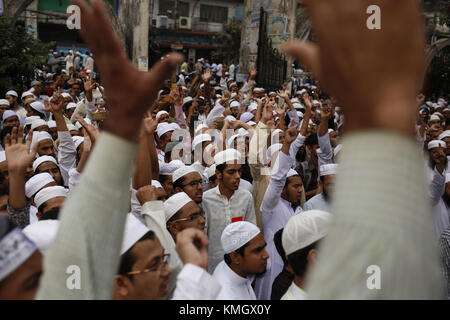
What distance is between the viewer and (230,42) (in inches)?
1134

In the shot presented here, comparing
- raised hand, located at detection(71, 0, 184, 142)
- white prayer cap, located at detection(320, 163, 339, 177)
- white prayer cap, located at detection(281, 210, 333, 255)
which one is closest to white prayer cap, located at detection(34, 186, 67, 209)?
white prayer cap, located at detection(281, 210, 333, 255)

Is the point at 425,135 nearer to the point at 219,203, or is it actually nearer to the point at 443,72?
the point at 219,203

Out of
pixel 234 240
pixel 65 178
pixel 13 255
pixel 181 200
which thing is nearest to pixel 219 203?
pixel 181 200

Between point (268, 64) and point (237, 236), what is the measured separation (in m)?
10.1

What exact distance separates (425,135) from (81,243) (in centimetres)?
769

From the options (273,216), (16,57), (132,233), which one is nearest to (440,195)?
(273,216)

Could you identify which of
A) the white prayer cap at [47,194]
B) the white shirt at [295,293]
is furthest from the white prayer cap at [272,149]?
the white shirt at [295,293]

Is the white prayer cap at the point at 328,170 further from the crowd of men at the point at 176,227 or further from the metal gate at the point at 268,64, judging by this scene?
the metal gate at the point at 268,64

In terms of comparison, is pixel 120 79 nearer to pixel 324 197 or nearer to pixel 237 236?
pixel 237 236

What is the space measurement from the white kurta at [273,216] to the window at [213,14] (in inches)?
1357

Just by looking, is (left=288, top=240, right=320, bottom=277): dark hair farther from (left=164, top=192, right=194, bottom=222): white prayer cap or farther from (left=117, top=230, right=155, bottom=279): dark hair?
(left=164, top=192, right=194, bottom=222): white prayer cap
